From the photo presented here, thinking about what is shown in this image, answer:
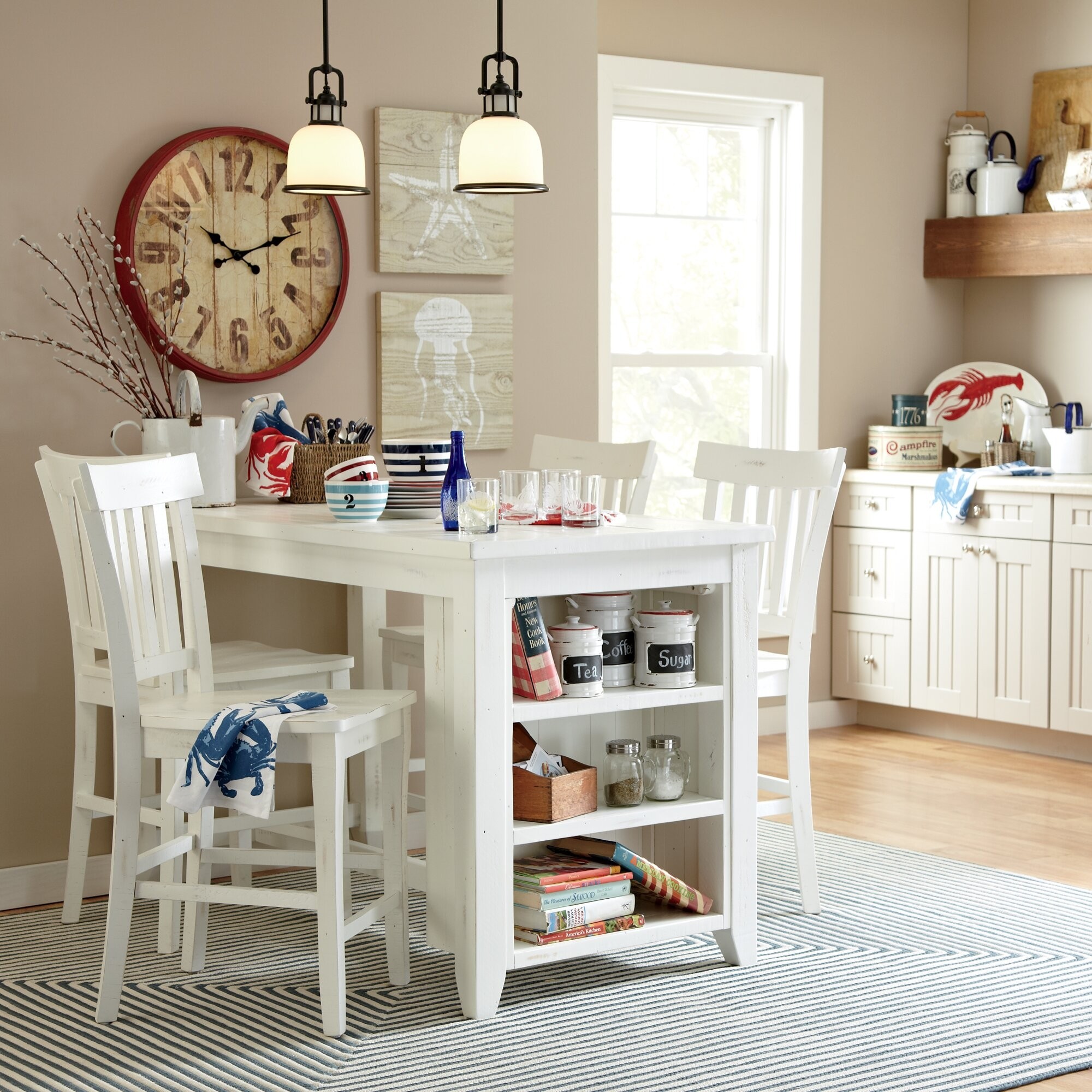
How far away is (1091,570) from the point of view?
4695mm

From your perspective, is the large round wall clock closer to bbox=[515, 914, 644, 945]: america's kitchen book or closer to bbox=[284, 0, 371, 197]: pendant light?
bbox=[284, 0, 371, 197]: pendant light

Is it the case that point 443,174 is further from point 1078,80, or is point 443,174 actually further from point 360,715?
point 1078,80

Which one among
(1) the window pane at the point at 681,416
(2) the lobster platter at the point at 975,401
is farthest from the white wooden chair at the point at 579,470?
(2) the lobster platter at the point at 975,401

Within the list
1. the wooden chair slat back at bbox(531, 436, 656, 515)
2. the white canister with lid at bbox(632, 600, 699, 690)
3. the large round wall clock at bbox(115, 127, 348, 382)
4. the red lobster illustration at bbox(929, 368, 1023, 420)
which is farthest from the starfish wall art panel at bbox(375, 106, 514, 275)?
the red lobster illustration at bbox(929, 368, 1023, 420)

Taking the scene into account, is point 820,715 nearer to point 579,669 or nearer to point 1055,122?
point 1055,122

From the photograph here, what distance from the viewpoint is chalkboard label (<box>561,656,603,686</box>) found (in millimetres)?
2814

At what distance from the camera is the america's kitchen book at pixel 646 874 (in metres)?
2.94

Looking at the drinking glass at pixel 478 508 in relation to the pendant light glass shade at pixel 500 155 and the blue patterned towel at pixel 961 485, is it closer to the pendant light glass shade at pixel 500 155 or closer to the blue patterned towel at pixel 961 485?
the pendant light glass shade at pixel 500 155

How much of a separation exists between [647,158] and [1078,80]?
148 centimetres

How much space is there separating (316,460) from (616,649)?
0.95 m

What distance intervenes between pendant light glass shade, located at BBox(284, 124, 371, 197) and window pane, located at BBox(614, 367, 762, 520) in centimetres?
189

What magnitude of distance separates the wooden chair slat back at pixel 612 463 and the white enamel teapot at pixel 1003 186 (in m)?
2.12

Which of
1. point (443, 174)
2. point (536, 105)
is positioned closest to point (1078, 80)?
point (536, 105)

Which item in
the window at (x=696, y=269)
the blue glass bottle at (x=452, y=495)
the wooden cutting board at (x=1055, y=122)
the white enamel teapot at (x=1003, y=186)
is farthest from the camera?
the white enamel teapot at (x=1003, y=186)
